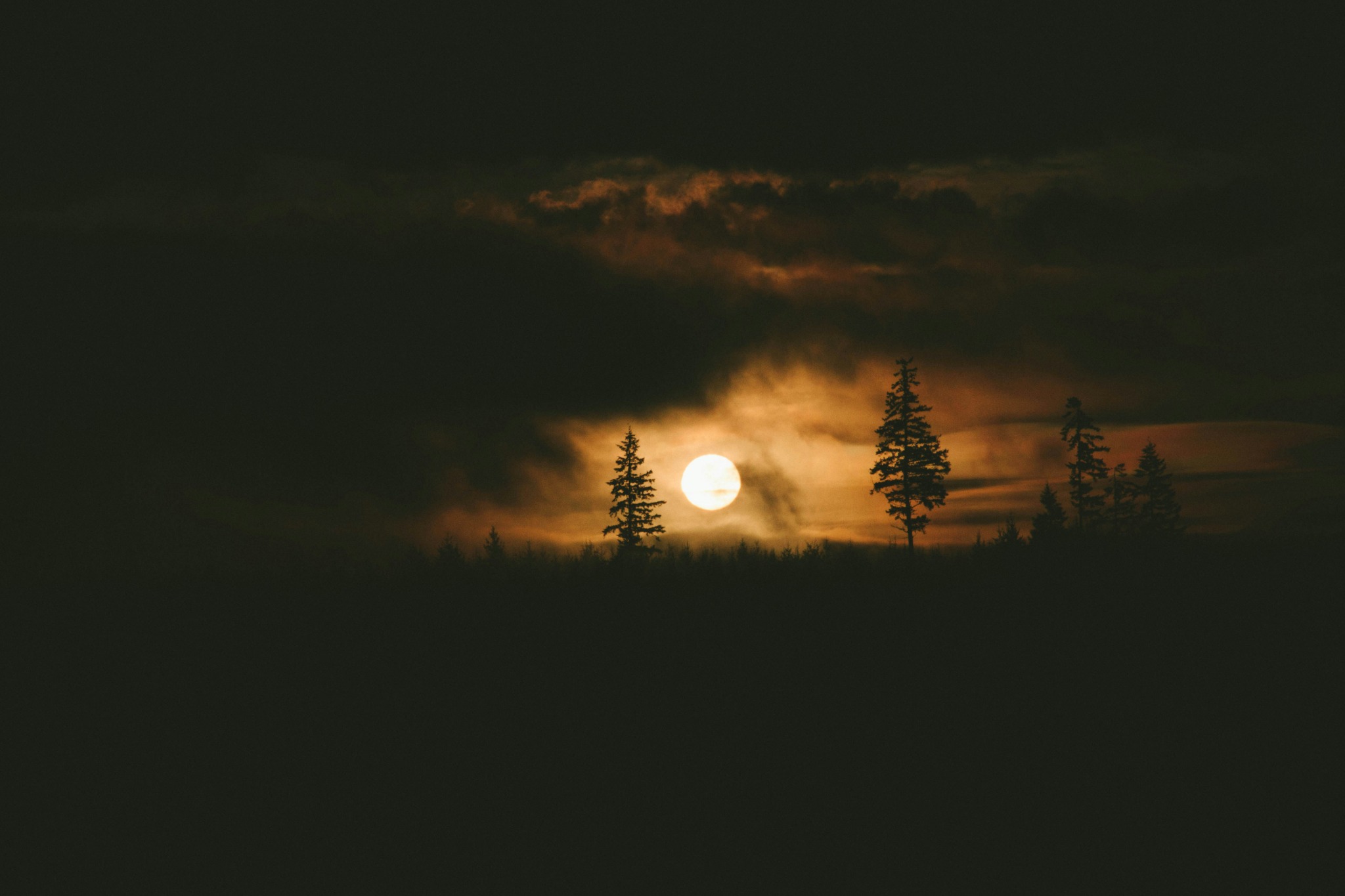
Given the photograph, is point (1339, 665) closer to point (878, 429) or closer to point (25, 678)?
point (25, 678)

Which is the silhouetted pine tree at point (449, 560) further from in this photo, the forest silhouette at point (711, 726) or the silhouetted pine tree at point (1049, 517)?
the silhouetted pine tree at point (1049, 517)

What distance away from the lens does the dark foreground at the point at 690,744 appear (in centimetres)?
1036

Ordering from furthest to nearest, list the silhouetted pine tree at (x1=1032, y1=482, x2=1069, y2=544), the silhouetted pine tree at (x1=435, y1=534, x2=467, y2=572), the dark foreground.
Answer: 1. the silhouetted pine tree at (x1=1032, y1=482, x2=1069, y2=544)
2. the silhouetted pine tree at (x1=435, y1=534, x2=467, y2=572)
3. the dark foreground

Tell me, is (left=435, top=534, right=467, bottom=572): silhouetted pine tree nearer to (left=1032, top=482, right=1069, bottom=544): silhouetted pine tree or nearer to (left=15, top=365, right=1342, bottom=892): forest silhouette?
(left=15, top=365, right=1342, bottom=892): forest silhouette

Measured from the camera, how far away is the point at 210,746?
1337 cm

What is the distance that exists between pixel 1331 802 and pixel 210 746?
15004 millimetres

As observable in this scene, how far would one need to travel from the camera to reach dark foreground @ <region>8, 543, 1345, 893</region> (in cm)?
1036

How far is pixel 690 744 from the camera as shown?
13.0 meters

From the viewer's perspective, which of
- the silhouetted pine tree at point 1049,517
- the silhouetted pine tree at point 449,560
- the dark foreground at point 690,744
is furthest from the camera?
the silhouetted pine tree at point 1049,517

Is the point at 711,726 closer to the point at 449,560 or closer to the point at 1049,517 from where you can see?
the point at 449,560

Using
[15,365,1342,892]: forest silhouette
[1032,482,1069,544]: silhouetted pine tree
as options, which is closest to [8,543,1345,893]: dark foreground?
[15,365,1342,892]: forest silhouette

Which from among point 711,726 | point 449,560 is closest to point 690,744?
point 711,726

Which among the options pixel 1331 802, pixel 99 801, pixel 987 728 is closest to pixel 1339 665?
pixel 1331 802

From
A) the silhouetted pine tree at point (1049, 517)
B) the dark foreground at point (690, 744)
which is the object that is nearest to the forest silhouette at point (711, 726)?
the dark foreground at point (690, 744)
